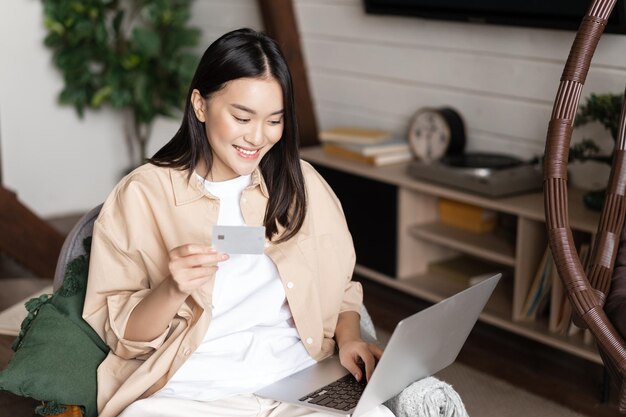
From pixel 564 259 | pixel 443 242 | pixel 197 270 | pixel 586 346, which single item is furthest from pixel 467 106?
pixel 197 270

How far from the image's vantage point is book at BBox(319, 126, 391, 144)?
349 cm

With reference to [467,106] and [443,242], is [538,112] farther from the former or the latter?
[443,242]

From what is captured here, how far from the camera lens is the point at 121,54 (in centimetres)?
436

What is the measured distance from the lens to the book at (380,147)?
3.39m

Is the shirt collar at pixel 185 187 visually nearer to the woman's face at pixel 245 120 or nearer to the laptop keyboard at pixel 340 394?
the woman's face at pixel 245 120

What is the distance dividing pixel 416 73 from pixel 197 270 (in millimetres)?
2120

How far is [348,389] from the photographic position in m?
1.68

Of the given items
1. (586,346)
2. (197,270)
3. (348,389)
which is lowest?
(586,346)

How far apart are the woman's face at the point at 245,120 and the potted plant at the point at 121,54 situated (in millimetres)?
2674

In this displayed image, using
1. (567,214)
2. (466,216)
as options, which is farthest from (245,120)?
(466,216)

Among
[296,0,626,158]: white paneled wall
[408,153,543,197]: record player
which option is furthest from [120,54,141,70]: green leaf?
[408,153,543,197]: record player

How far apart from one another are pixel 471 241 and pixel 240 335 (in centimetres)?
157

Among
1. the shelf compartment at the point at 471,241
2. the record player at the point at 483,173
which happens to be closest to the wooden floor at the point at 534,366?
the shelf compartment at the point at 471,241

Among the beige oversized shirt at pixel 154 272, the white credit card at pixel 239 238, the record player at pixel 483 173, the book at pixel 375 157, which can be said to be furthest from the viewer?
the book at pixel 375 157
